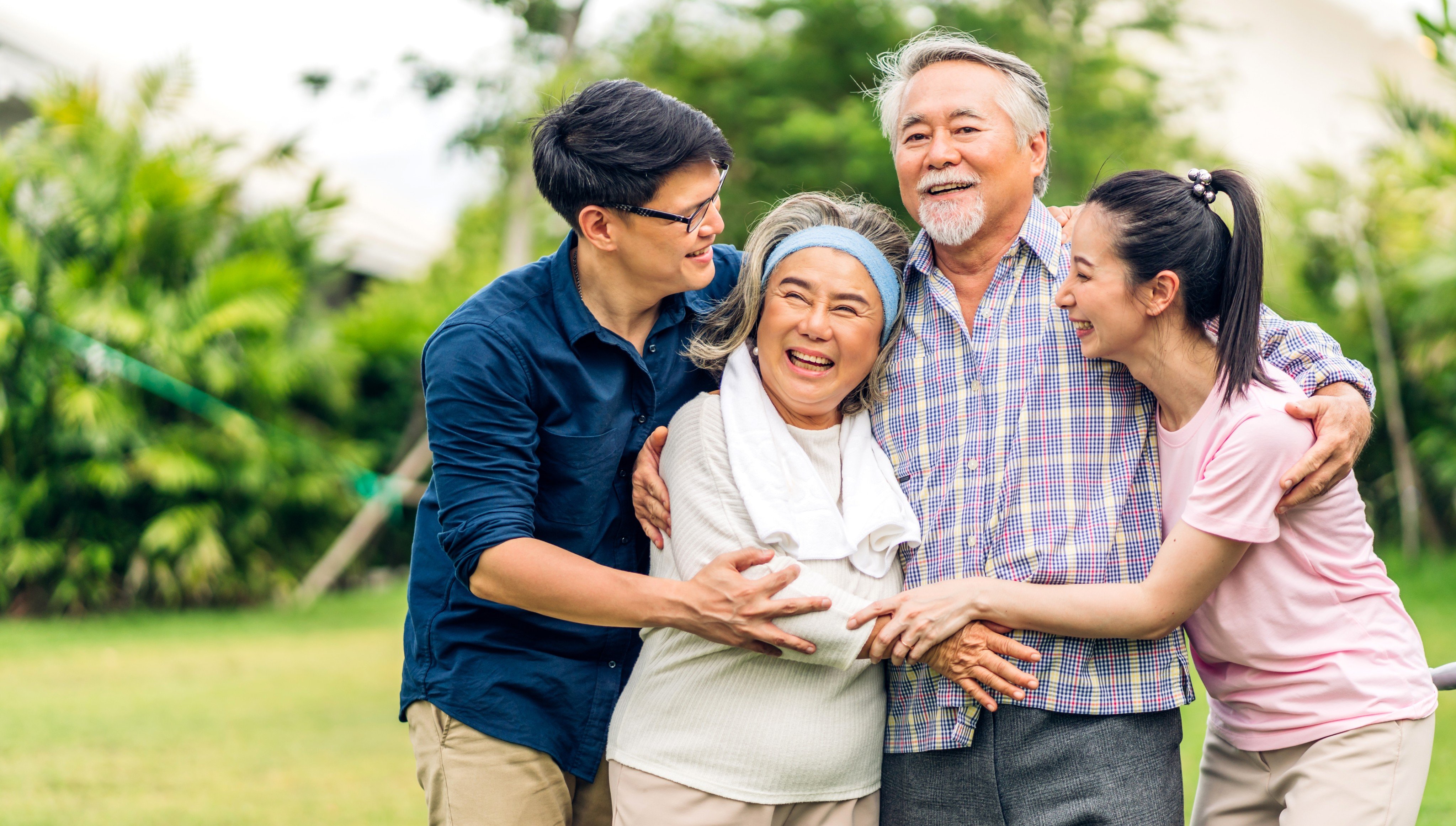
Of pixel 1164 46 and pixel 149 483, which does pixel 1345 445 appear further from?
pixel 1164 46

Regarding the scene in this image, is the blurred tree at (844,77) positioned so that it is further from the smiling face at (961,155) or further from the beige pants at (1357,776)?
the beige pants at (1357,776)

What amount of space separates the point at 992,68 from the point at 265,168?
9.99 meters

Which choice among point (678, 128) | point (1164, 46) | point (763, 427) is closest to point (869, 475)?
point (763, 427)

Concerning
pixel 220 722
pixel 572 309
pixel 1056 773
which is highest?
pixel 572 309

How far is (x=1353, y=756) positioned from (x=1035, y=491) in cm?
80

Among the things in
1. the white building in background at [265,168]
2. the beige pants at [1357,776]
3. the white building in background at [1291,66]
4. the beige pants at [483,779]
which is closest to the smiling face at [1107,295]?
the beige pants at [1357,776]

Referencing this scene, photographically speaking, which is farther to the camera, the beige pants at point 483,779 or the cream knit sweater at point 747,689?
the beige pants at point 483,779

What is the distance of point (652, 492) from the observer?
2.69m

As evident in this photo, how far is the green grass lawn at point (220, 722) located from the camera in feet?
18.4

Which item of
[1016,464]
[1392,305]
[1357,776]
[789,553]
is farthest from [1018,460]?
[1392,305]

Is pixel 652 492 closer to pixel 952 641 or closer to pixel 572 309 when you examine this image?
pixel 572 309

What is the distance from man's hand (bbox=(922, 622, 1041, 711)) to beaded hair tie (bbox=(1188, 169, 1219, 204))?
100cm

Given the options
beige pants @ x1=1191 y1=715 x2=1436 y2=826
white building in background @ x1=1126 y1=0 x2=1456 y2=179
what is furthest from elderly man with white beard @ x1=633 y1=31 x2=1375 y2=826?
white building in background @ x1=1126 y1=0 x2=1456 y2=179

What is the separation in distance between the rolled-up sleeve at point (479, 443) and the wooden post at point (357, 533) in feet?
29.1
